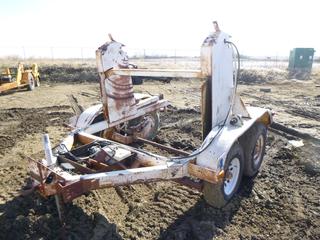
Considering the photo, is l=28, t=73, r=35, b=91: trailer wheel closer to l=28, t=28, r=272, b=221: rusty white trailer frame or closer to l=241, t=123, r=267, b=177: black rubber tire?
l=28, t=28, r=272, b=221: rusty white trailer frame

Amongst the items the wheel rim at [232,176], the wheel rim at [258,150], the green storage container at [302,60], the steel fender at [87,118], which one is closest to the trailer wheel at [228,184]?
the wheel rim at [232,176]

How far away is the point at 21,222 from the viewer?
3887 mm

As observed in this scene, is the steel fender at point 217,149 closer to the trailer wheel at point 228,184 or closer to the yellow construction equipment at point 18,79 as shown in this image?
the trailer wheel at point 228,184

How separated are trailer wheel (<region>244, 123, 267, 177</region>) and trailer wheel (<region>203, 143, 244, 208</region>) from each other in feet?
1.29

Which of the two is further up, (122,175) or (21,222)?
(122,175)

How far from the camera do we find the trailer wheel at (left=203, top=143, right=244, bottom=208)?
13.8 ft

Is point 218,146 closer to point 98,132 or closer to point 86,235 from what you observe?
point 86,235

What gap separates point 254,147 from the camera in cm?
509

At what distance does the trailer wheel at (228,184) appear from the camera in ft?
13.8

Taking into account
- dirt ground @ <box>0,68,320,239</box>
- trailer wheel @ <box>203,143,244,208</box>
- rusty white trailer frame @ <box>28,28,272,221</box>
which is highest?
rusty white trailer frame @ <box>28,28,272,221</box>

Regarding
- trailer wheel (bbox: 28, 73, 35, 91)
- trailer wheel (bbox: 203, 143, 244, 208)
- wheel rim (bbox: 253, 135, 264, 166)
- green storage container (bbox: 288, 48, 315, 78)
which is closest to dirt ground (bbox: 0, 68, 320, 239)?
trailer wheel (bbox: 203, 143, 244, 208)

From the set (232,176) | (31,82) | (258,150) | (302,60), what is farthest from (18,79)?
(302,60)

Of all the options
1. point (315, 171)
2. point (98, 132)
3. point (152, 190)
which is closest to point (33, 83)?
point (98, 132)

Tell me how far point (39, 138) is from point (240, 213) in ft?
17.1
